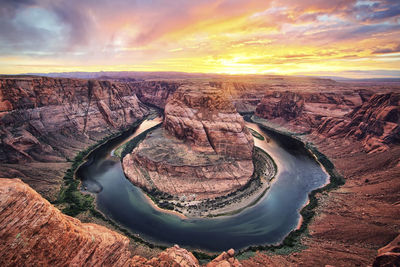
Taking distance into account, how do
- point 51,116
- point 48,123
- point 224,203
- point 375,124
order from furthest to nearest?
point 51,116 < point 48,123 < point 375,124 < point 224,203

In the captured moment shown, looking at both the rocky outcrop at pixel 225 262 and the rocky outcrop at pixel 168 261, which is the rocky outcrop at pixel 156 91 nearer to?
the rocky outcrop at pixel 225 262

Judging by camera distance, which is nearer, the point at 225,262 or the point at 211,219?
the point at 225,262

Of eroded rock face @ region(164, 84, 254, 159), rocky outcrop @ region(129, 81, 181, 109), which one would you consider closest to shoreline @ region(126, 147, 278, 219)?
eroded rock face @ region(164, 84, 254, 159)

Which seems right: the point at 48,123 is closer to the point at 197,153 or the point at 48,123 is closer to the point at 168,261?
the point at 197,153

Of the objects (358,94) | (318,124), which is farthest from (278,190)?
(358,94)

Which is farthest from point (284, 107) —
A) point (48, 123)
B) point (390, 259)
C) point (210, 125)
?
point (48, 123)

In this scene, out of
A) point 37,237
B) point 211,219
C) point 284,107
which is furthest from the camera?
point 284,107

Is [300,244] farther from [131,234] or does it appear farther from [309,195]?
[131,234]
